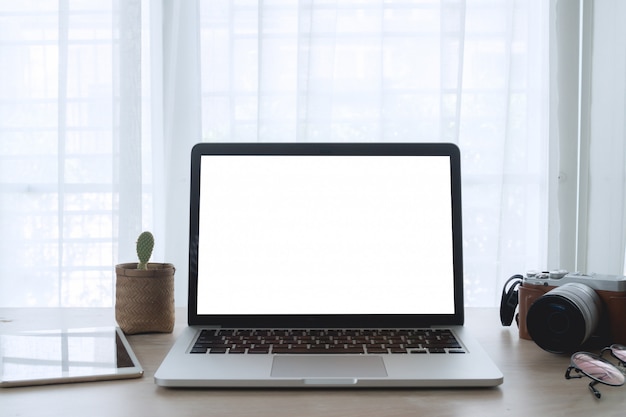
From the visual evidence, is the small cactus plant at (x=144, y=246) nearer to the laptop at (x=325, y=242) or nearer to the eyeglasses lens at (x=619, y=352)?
the laptop at (x=325, y=242)

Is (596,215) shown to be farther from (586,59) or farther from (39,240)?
(39,240)

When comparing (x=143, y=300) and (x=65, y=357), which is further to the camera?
(x=143, y=300)

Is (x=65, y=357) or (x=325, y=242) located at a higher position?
(x=325, y=242)

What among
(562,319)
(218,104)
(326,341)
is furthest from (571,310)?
(218,104)

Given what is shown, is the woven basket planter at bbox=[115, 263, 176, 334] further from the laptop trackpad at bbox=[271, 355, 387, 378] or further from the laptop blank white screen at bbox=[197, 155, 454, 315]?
the laptop trackpad at bbox=[271, 355, 387, 378]

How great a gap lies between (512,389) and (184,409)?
38 cm

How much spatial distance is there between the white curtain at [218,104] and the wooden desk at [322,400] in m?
1.26

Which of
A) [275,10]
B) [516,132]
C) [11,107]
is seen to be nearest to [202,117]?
[275,10]

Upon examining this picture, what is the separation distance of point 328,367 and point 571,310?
0.34m

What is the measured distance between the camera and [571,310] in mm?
772

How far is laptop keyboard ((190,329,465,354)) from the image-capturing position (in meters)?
0.78

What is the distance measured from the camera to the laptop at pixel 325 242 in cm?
89

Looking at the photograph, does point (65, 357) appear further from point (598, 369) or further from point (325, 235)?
point (598, 369)

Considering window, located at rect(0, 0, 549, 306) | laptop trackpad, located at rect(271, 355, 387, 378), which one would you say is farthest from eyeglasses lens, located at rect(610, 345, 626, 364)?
window, located at rect(0, 0, 549, 306)
